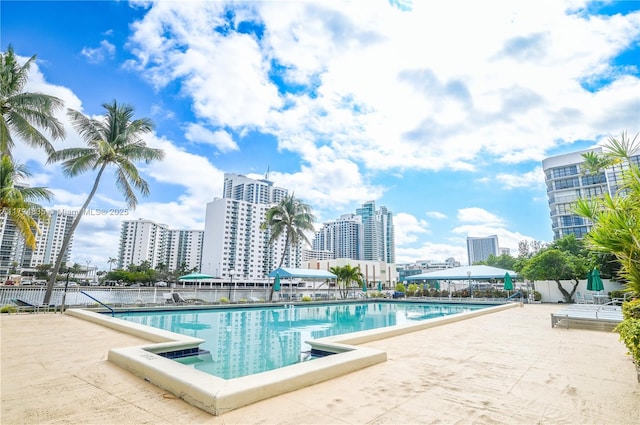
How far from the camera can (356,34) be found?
8438 millimetres

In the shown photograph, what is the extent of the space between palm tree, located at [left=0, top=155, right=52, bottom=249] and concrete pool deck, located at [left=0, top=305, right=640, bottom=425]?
8307 millimetres

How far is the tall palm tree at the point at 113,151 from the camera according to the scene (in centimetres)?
1393

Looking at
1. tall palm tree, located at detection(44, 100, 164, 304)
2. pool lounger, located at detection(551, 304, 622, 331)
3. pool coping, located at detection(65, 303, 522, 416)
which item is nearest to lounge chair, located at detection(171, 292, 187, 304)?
tall palm tree, located at detection(44, 100, 164, 304)

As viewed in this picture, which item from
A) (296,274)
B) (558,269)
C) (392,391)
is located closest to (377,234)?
(558,269)

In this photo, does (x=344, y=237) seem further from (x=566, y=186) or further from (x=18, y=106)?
(x=18, y=106)

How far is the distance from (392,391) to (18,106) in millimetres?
14945

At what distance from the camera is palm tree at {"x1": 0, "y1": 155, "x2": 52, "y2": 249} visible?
37.8 ft

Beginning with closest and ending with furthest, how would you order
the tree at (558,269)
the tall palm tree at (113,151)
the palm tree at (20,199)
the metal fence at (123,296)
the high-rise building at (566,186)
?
the palm tree at (20,199) → the metal fence at (123,296) → the tall palm tree at (113,151) → the tree at (558,269) → the high-rise building at (566,186)

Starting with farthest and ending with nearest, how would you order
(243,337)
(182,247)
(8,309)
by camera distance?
1. (182,247)
2. (8,309)
3. (243,337)

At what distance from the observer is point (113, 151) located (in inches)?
557

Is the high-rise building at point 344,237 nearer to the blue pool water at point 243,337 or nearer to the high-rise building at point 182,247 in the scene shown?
the high-rise building at point 182,247

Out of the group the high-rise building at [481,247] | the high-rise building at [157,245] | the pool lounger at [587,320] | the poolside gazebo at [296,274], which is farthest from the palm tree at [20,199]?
the high-rise building at [481,247]

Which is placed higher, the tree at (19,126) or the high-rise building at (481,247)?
the high-rise building at (481,247)

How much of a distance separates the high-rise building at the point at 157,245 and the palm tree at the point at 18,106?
337 ft
